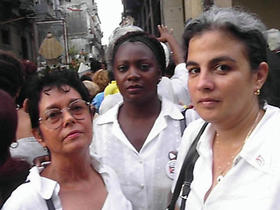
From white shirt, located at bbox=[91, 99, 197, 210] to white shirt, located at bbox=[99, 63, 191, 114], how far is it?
1.92ft

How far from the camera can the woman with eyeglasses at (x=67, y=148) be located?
1697 millimetres

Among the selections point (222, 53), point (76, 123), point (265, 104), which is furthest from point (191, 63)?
point (76, 123)

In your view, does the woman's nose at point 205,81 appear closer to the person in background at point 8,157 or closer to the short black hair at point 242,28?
the short black hair at point 242,28

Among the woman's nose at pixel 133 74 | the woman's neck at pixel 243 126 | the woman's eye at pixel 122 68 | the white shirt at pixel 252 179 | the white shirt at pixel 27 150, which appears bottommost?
the white shirt at pixel 27 150

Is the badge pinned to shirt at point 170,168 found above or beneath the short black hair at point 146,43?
beneath

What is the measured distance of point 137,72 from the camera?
2.24 m

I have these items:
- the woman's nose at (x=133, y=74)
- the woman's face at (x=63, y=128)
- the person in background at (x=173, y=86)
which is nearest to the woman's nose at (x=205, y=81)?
the woman's face at (x=63, y=128)

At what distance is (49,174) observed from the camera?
5.79 ft

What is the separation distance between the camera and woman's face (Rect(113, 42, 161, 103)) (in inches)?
88.2

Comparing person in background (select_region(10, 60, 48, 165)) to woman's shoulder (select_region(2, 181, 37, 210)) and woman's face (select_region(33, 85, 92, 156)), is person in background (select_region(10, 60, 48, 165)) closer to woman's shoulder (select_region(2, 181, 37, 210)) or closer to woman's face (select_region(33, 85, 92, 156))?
woman's face (select_region(33, 85, 92, 156))

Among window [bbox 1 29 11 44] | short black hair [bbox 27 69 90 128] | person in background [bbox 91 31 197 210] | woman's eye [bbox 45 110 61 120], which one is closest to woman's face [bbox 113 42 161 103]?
person in background [bbox 91 31 197 210]

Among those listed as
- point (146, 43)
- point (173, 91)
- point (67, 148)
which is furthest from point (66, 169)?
point (173, 91)

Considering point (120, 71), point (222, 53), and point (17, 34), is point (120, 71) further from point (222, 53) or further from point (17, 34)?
point (17, 34)

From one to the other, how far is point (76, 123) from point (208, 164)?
643mm
